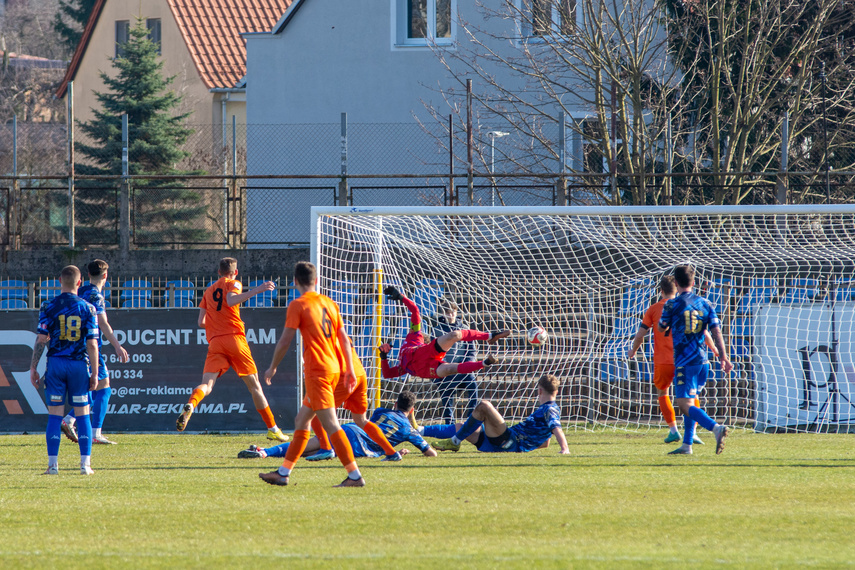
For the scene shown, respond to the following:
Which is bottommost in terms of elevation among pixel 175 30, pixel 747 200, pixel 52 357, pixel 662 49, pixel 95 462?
pixel 95 462

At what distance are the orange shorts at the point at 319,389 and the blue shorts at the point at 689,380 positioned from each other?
4.02 m

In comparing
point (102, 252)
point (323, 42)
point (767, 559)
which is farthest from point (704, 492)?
point (323, 42)

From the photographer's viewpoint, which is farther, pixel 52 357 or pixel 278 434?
pixel 278 434

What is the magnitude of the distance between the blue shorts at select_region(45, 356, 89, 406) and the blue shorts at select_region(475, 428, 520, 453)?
382 centimetres

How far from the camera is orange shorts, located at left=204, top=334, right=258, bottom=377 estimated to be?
10609 mm

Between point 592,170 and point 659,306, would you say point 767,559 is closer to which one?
point 659,306

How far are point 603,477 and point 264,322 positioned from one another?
611 cm

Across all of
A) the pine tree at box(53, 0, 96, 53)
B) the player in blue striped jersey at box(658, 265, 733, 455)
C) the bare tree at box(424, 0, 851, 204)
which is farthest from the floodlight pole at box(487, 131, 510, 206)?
the pine tree at box(53, 0, 96, 53)

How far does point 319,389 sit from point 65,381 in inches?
103

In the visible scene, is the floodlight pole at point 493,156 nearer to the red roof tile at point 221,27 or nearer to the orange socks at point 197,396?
the orange socks at point 197,396

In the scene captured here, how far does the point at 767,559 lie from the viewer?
194 inches

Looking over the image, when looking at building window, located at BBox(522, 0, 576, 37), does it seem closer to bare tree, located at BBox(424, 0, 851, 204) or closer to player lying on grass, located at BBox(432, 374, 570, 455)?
bare tree, located at BBox(424, 0, 851, 204)

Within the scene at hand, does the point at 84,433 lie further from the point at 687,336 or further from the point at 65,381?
the point at 687,336

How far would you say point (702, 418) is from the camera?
9.27m
